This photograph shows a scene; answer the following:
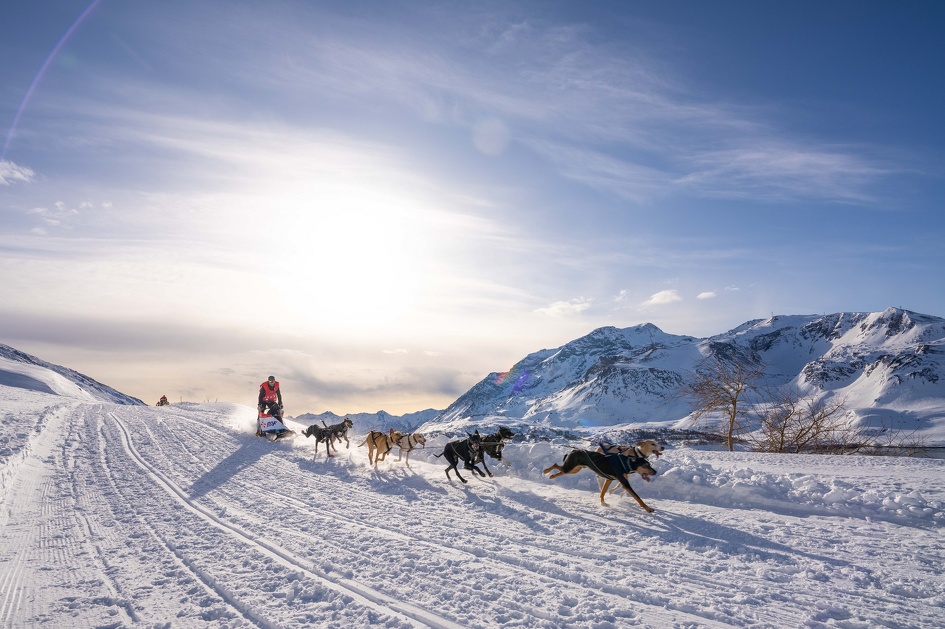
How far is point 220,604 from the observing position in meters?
5.02

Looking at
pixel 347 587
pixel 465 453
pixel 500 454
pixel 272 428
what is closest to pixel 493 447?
pixel 500 454

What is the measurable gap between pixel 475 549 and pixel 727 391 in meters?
17.2

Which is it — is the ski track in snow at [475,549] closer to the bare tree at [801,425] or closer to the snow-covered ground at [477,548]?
the snow-covered ground at [477,548]

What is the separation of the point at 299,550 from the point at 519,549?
2.88 m

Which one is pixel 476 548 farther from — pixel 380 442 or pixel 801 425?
pixel 801 425

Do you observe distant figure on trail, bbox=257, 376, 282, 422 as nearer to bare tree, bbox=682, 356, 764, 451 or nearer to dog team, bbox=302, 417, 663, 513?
dog team, bbox=302, 417, 663, 513

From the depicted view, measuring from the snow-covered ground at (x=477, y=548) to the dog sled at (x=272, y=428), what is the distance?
271 inches

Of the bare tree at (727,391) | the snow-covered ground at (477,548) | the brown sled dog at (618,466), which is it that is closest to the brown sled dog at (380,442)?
the snow-covered ground at (477,548)

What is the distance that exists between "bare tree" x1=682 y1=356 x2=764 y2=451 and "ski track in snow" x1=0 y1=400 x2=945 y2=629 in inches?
336

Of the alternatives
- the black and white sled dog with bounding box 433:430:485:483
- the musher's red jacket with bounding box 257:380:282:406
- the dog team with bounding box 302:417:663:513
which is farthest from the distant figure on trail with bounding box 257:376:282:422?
the black and white sled dog with bounding box 433:430:485:483

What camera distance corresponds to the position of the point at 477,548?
6617 millimetres

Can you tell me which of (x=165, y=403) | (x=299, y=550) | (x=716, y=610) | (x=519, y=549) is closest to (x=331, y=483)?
(x=299, y=550)

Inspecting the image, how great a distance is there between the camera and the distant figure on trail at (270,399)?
65.3 ft

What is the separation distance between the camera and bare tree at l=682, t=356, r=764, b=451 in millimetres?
20000
